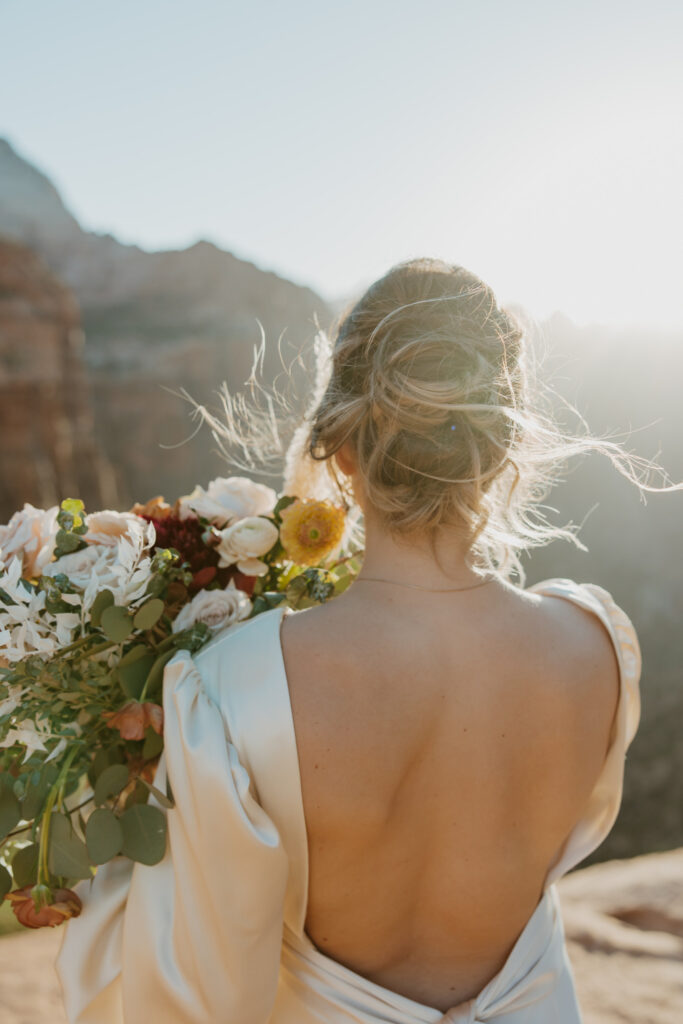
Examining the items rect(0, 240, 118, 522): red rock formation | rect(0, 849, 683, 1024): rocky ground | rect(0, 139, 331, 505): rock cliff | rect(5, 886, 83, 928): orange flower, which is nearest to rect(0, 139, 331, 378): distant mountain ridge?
rect(0, 139, 331, 505): rock cliff

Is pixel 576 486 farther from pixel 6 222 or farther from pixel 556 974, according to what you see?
pixel 6 222

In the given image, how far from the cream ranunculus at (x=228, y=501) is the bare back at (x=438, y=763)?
0.50m

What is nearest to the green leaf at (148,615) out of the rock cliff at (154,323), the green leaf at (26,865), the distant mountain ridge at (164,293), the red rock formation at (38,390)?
the green leaf at (26,865)

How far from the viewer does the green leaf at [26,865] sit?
1251 mm

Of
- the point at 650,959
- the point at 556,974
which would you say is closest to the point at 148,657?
the point at 556,974

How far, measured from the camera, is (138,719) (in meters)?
1.21

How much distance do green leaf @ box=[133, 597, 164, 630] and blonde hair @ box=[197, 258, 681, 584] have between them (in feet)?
1.28

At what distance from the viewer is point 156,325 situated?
1447 inches

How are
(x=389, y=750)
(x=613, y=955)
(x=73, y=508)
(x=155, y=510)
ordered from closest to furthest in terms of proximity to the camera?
(x=389, y=750)
(x=73, y=508)
(x=155, y=510)
(x=613, y=955)

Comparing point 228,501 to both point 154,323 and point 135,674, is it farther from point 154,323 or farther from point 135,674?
point 154,323

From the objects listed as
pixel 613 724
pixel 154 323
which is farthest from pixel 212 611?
pixel 154 323

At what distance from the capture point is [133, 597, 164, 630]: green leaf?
50.4 inches

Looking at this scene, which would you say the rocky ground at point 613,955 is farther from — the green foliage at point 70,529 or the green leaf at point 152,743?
the green foliage at point 70,529

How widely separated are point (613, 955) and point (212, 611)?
2338mm
